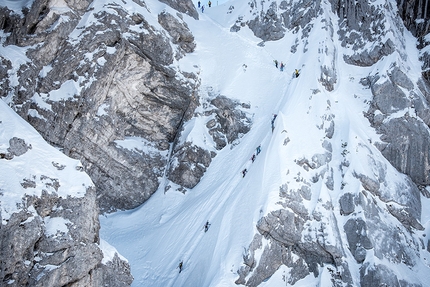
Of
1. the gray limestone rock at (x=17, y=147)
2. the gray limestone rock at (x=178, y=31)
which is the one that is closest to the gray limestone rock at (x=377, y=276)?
the gray limestone rock at (x=17, y=147)

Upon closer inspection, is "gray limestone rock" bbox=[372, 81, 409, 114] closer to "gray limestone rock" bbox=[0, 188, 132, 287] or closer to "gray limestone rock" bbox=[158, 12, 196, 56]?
"gray limestone rock" bbox=[158, 12, 196, 56]

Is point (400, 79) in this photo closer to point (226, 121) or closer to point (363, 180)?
point (363, 180)

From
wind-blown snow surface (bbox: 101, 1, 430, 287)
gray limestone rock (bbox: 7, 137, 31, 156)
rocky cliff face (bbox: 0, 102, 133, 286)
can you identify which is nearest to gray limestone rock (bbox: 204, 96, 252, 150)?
wind-blown snow surface (bbox: 101, 1, 430, 287)

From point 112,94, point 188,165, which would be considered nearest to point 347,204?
point 188,165

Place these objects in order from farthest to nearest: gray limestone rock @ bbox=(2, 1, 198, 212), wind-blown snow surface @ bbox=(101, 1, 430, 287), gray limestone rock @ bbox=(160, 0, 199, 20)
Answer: gray limestone rock @ bbox=(160, 0, 199, 20)
gray limestone rock @ bbox=(2, 1, 198, 212)
wind-blown snow surface @ bbox=(101, 1, 430, 287)

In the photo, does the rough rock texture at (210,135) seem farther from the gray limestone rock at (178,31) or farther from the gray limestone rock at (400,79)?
the gray limestone rock at (400,79)

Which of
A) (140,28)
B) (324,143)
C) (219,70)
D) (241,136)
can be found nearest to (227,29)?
(219,70)
